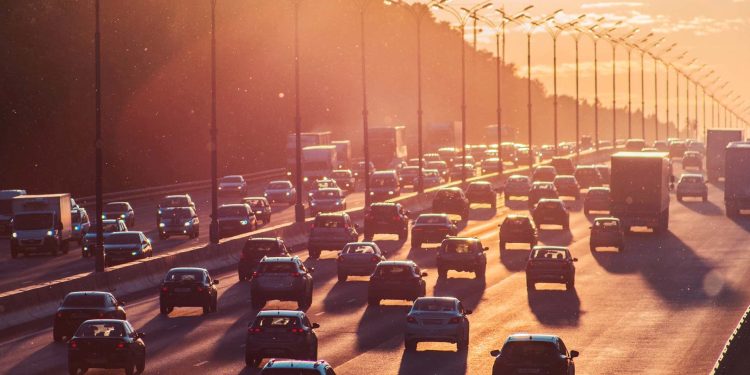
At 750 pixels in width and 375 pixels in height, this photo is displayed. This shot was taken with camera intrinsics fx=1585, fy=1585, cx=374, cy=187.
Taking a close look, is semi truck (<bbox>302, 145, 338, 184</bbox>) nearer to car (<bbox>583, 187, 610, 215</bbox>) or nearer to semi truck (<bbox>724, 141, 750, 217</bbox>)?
car (<bbox>583, 187, 610, 215</bbox>)

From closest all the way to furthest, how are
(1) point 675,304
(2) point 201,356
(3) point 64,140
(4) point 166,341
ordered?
(2) point 201,356 < (4) point 166,341 < (1) point 675,304 < (3) point 64,140

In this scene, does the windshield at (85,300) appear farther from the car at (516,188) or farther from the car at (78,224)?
the car at (516,188)

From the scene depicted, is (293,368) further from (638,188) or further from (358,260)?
(638,188)

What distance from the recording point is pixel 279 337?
107 feet

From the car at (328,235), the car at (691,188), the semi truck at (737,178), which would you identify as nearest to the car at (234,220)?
the car at (328,235)

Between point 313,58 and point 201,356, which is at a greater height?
point 313,58

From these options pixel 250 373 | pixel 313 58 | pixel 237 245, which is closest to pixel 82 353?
pixel 250 373

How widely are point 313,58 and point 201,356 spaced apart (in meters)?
158

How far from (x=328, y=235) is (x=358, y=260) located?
973 cm

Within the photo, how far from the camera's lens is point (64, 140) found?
356 ft

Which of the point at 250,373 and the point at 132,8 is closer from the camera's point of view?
the point at 250,373

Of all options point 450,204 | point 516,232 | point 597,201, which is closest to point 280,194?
point 450,204

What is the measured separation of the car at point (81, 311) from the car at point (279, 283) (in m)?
8.40

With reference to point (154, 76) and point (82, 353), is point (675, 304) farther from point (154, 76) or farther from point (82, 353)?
point (154, 76)
